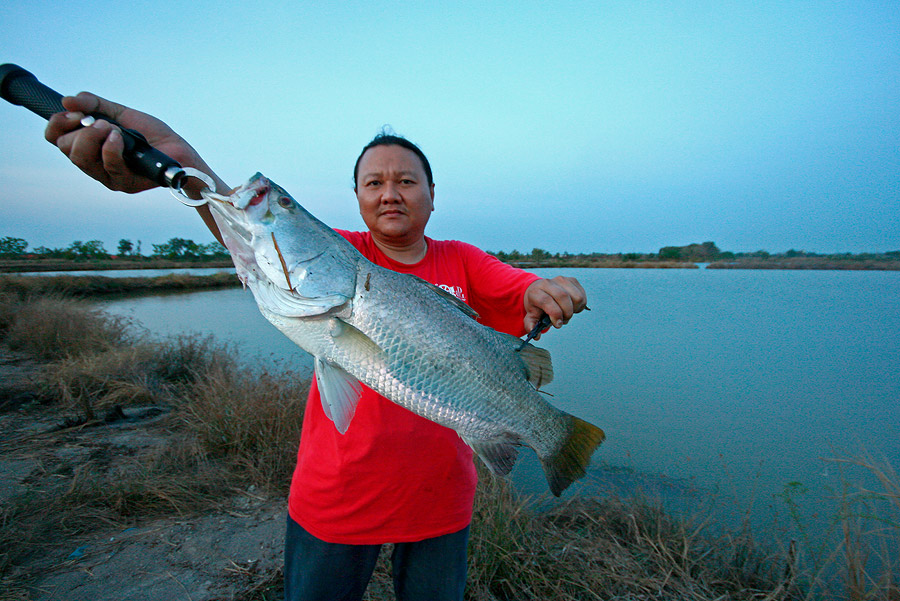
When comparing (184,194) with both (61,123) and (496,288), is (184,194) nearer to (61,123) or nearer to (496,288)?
(61,123)

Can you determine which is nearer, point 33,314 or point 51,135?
point 51,135

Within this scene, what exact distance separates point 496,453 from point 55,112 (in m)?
2.33

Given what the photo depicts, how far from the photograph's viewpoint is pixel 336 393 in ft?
5.46

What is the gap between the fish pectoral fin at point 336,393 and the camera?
64.7 inches

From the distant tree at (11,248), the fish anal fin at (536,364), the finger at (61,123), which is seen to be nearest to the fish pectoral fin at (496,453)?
the fish anal fin at (536,364)

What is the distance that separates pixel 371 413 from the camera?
1931mm

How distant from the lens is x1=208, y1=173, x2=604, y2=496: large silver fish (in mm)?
1612

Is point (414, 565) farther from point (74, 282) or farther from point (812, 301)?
point (74, 282)

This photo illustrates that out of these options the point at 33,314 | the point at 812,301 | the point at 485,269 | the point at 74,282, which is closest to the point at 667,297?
the point at 812,301

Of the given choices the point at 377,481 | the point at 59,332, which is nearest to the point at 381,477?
the point at 377,481

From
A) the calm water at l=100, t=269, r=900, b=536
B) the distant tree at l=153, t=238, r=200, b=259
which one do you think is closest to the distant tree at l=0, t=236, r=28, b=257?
the distant tree at l=153, t=238, r=200, b=259

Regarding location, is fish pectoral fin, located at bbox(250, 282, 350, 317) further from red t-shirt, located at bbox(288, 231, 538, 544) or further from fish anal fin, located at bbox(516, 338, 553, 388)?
fish anal fin, located at bbox(516, 338, 553, 388)

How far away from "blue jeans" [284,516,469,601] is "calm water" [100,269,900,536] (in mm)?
2516

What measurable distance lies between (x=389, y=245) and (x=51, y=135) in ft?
4.85
